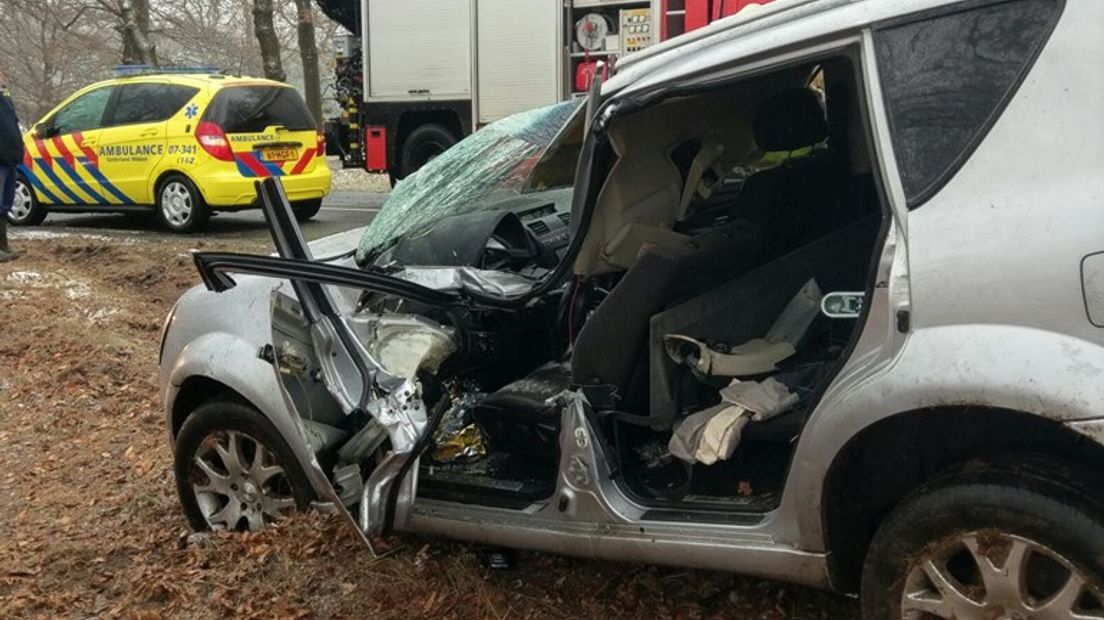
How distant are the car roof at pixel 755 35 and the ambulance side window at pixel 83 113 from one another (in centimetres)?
1010

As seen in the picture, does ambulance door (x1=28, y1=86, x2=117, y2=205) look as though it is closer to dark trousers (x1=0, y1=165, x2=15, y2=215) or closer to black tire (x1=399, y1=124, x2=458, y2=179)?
dark trousers (x1=0, y1=165, x2=15, y2=215)

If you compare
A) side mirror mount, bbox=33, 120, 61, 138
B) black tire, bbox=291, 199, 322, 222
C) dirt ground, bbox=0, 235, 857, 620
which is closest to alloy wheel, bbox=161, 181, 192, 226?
black tire, bbox=291, 199, 322, 222

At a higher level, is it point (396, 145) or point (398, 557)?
point (396, 145)

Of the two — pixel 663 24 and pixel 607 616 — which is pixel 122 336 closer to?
pixel 607 616

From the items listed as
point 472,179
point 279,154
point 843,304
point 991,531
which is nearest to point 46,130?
point 279,154

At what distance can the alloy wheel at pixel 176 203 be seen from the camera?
1108cm

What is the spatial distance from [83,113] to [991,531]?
11.6 m

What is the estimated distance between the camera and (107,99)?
11.5 meters

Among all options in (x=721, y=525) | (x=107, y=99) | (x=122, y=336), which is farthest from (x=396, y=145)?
(x=721, y=525)

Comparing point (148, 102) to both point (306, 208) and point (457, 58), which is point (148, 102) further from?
point (457, 58)

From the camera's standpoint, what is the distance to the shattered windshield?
3.67 m

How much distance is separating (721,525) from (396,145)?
12.3m

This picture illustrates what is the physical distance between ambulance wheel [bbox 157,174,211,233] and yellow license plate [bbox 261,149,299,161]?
0.80 metres

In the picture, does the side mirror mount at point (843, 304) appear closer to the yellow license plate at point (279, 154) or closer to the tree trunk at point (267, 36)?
the yellow license plate at point (279, 154)
